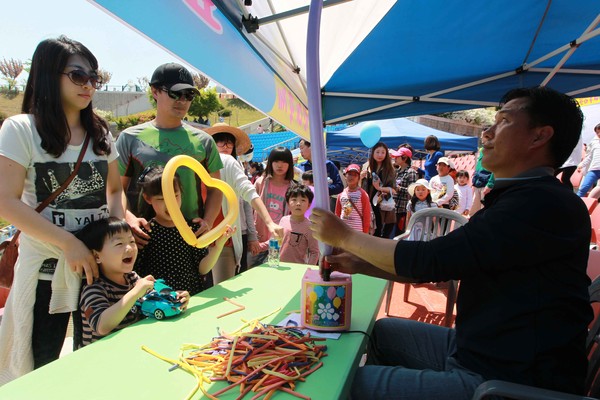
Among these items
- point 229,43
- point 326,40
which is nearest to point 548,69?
point 326,40

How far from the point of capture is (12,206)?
4.08 feet

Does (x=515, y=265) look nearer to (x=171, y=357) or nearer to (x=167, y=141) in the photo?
(x=171, y=357)

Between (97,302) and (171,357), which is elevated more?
(97,302)

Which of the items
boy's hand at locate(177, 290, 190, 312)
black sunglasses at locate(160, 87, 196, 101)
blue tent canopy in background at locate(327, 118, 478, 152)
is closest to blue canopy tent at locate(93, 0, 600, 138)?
black sunglasses at locate(160, 87, 196, 101)

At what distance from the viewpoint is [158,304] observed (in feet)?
4.72

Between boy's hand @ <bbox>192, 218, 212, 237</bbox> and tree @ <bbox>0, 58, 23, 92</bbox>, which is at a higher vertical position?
tree @ <bbox>0, 58, 23, 92</bbox>

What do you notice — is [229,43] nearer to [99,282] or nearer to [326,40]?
[99,282]

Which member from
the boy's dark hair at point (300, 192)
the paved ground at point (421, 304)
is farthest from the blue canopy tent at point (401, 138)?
the boy's dark hair at point (300, 192)

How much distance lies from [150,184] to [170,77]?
57 cm

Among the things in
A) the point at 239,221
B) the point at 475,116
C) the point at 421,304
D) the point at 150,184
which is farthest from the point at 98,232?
the point at 475,116

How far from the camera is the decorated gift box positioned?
4.21 ft

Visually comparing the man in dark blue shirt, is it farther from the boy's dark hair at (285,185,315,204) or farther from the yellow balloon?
the boy's dark hair at (285,185,315,204)

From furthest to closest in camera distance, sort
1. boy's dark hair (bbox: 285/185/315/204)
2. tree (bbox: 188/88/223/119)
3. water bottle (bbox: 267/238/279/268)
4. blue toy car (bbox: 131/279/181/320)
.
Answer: tree (bbox: 188/88/223/119) → boy's dark hair (bbox: 285/185/315/204) → water bottle (bbox: 267/238/279/268) → blue toy car (bbox: 131/279/181/320)

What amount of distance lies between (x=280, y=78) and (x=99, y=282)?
1.50 metres
